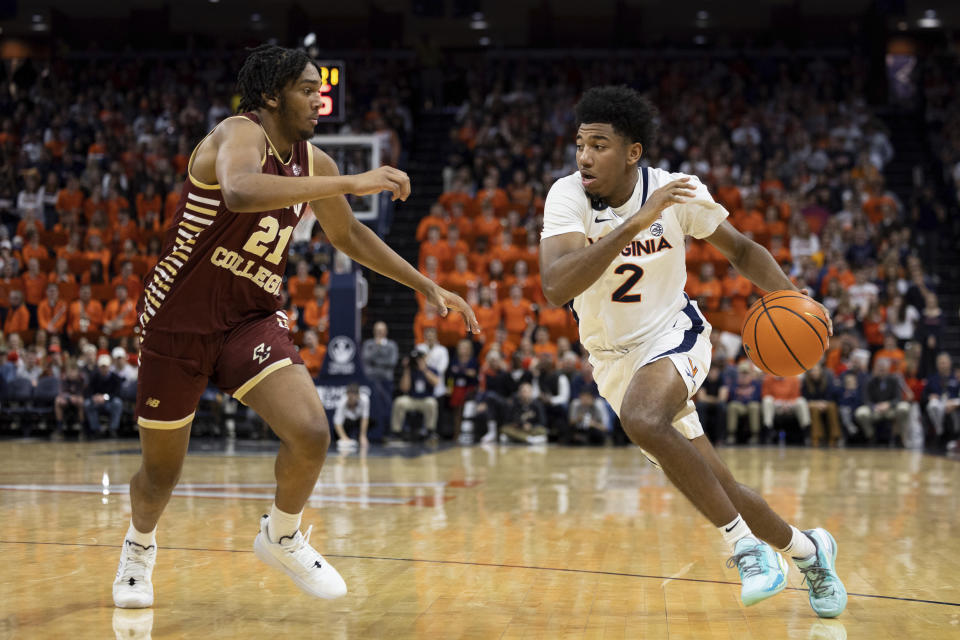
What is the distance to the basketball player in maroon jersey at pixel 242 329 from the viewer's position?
3.93 metres

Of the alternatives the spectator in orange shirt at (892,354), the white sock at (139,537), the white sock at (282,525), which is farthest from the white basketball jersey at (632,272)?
the spectator in orange shirt at (892,354)

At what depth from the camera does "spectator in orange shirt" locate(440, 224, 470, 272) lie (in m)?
16.0

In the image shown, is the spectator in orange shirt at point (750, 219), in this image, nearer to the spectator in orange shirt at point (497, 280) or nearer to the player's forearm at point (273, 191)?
the spectator in orange shirt at point (497, 280)

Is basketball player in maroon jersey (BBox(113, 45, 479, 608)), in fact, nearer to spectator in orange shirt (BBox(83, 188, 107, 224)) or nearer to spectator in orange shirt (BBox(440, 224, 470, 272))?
spectator in orange shirt (BBox(440, 224, 470, 272))

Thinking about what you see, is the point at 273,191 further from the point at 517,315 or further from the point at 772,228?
the point at 772,228

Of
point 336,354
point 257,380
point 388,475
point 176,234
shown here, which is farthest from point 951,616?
point 336,354

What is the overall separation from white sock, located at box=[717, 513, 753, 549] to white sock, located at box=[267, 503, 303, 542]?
1611mm

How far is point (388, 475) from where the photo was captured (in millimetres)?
9375

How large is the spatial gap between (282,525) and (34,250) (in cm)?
1426

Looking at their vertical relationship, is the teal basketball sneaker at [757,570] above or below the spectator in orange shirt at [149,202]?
below

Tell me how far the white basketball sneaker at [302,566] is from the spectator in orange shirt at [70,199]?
15146 mm

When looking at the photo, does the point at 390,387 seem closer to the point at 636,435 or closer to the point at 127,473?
the point at 127,473

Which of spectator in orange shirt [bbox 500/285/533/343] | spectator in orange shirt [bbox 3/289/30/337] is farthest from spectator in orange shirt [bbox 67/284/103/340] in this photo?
spectator in orange shirt [bbox 500/285/533/343]

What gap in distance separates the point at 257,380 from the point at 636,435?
1421mm
